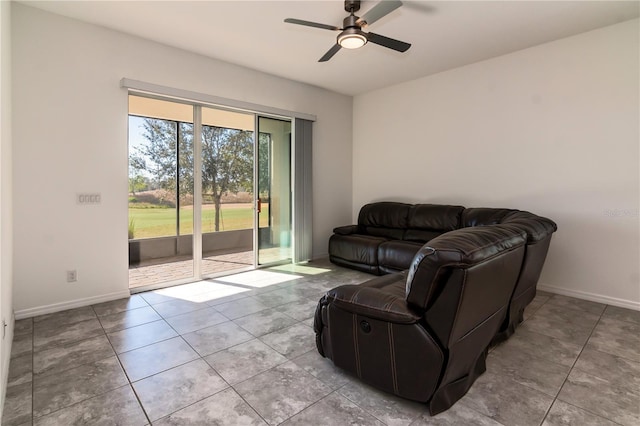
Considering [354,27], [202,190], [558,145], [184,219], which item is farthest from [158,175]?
[558,145]

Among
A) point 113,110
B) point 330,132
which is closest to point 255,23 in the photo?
point 113,110

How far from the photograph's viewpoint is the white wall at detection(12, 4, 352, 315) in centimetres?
297

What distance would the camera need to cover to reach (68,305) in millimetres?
3230

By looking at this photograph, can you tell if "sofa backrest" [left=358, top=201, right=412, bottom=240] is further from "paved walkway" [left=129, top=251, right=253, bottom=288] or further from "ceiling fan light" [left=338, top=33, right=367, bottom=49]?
"ceiling fan light" [left=338, top=33, right=367, bottom=49]

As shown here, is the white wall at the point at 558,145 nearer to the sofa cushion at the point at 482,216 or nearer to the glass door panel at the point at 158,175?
the sofa cushion at the point at 482,216

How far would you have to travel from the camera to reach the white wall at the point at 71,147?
9.75 ft

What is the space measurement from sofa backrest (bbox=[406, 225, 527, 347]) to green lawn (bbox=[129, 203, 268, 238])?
3442mm

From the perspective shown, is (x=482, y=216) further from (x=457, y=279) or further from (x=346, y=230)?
(x=457, y=279)

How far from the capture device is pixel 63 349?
242 cm

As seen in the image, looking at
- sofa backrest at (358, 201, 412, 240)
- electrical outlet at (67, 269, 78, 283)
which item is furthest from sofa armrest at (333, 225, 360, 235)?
electrical outlet at (67, 269, 78, 283)

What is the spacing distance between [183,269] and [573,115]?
537 centimetres

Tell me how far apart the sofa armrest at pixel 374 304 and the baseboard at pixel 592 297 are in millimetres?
3148

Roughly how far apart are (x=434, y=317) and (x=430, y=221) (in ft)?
10.3

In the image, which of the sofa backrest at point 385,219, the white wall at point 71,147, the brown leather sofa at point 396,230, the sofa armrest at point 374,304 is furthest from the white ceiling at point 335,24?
the sofa armrest at point 374,304
